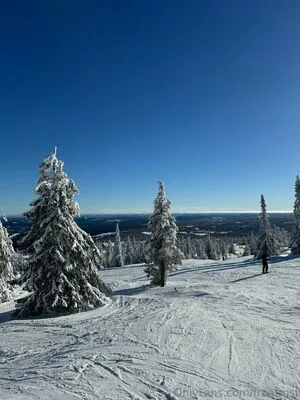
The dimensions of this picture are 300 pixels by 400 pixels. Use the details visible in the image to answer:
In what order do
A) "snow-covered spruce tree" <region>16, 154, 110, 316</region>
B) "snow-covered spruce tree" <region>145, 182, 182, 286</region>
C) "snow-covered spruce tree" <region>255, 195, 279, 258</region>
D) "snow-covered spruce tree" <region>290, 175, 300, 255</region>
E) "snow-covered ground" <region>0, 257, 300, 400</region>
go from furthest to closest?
"snow-covered spruce tree" <region>290, 175, 300, 255</region> → "snow-covered spruce tree" <region>255, 195, 279, 258</region> → "snow-covered spruce tree" <region>145, 182, 182, 286</region> → "snow-covered spruce tree" <region>16, 154, 110, 316</region> → "snow-covered ground" <region>0, 257, 300, 400</region>

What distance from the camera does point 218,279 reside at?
111 ft

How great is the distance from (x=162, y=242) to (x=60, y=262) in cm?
1391

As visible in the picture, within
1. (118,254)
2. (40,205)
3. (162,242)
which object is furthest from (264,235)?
(118,254)

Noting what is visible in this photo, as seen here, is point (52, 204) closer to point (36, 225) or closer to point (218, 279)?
point (36, 225)

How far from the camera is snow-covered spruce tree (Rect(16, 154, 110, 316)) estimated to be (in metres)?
18.4

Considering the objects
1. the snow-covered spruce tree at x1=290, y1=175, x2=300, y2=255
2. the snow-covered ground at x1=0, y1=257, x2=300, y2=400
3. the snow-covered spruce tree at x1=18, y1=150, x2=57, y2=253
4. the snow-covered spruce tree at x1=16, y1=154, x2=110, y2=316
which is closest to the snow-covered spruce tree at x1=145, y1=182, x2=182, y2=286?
the snow-covered spruce tree at x1=16, y1=154, x2=110, y2=316

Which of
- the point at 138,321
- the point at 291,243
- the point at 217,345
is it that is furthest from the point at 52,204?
the point at 291,243

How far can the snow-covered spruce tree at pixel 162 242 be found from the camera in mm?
30941

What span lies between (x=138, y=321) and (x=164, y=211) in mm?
17531

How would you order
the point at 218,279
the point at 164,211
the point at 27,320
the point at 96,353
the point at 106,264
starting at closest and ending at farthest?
the point at 96,353 < the point at 27,320 < the point at 164,211 < the point at 218,279 < the point at 106,264

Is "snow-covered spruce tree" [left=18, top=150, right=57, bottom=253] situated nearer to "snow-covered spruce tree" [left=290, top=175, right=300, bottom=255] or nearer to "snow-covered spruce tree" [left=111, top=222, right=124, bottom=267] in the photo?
"snow-covered spruce tree" [left=290, top=175, right=300, bottom=255]

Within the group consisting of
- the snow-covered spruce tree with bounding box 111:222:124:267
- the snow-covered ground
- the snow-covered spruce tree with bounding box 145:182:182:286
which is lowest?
the snow-covered spruce tree with bounding box 111:222:124:267

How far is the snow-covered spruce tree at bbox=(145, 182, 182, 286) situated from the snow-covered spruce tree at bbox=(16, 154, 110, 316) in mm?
11634

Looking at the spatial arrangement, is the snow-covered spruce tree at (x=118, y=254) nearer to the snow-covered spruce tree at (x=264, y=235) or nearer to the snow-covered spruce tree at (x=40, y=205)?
the snow-covered spruce tree at (x=264, y=235)
